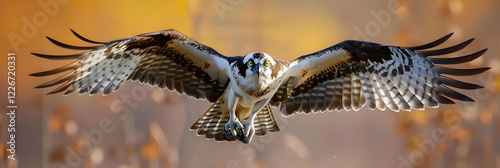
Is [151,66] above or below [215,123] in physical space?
above

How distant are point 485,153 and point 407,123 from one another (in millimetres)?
561

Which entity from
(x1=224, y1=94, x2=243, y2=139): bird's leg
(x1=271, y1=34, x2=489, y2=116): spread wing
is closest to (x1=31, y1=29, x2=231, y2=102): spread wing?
(x1=224, y1=94, x2=243, y2=139): bird's leg

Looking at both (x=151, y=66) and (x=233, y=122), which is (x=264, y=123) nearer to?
(x=233, y=122)

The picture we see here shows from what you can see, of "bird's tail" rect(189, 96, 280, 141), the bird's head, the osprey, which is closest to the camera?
the bird's head

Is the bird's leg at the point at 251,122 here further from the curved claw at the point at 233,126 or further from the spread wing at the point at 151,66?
the spread wing at the point at 151,66

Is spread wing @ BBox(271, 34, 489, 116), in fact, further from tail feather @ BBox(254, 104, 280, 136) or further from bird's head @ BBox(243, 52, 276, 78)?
bird's head @ BBox(243, 52, 276, 78)

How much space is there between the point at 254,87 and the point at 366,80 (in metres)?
0.77

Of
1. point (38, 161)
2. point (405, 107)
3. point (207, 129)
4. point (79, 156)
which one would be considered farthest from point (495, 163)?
point (38, 161)

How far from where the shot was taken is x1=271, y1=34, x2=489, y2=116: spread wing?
2.70 meters

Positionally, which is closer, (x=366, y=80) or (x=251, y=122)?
(x=251, y=122)

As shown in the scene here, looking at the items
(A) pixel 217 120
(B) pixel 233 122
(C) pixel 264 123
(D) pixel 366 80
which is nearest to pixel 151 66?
(A) pixel 217 120

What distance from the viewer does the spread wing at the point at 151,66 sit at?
265 cm

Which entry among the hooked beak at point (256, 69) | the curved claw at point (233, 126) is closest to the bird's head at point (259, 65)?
the hooked beak at point (256, 69)

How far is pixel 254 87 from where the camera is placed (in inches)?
95.7
